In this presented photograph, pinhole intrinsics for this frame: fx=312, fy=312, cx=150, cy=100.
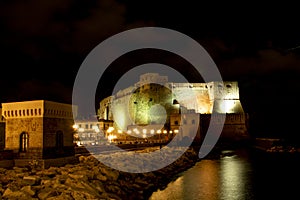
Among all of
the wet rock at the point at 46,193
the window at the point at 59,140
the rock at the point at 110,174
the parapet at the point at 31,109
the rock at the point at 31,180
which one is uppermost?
the parapet at the point at 31,109

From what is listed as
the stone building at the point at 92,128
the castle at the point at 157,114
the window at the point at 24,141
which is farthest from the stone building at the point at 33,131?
the stone building at the point at 92,128

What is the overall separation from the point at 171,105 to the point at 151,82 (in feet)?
12.9

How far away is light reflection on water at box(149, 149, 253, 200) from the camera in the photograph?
11266mm

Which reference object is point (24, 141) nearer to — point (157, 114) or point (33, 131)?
point (33, 131)

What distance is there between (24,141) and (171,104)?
2853 centimetres


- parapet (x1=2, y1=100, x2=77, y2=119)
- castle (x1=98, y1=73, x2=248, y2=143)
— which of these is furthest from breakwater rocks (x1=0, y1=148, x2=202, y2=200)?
castle (x1=98, y1=73, x2=248, y2=143)

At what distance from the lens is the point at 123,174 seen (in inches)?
519

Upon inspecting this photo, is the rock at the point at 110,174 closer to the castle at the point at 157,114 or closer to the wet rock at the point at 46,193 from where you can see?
the castle at the point at 157,114

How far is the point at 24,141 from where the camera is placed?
11391mm

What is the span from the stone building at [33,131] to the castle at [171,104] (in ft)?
77.3

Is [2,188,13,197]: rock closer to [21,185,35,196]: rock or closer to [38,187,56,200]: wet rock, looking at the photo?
[21,185,35,196]: rock

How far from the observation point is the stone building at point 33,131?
1118 cm

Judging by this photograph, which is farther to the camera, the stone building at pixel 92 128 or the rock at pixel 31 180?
the stone building at pixel 92 128

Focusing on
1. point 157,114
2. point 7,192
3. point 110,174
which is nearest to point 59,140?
point 110,174
